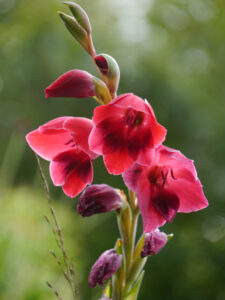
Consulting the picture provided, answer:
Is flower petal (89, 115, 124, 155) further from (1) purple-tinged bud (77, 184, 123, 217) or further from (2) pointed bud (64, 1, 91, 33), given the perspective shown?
(2) pointed bud (64, 1, 91, 33)

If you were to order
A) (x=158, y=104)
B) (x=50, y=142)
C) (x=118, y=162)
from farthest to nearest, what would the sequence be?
(x=158, y=104) → (x=50, y=142) → (x=118, y=162)

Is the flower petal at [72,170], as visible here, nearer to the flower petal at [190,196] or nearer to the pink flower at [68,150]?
the pink flower at [68,150]

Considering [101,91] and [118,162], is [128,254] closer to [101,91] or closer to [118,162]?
[118,162]

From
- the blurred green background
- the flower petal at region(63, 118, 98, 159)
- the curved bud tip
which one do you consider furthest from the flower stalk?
the blurred green background

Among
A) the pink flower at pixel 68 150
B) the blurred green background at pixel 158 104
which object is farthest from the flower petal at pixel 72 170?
the blurred green background at pixel 158 104

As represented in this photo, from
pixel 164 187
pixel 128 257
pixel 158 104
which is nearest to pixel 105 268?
pixel 128 257
